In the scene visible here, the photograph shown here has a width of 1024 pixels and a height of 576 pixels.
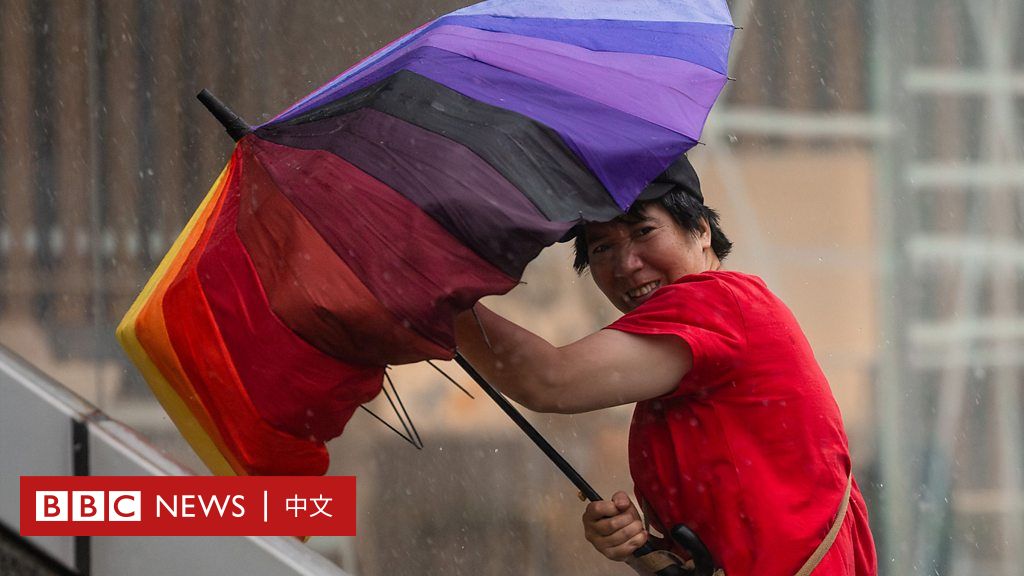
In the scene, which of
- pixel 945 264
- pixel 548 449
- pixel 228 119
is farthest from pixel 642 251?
pixel 945 264

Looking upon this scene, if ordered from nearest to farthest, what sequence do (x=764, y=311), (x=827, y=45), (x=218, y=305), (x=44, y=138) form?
(x=218, y=305)
(x=764, y=311)
(x=44, y=138)
(x=827, y=45)

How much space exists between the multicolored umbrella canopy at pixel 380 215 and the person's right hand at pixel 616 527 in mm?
501

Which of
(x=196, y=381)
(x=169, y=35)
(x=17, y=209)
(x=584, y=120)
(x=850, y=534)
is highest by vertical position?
(x=169, y=35)

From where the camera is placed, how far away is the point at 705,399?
1964mm

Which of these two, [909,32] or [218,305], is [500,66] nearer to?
[218,305]

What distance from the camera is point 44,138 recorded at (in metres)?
4.82

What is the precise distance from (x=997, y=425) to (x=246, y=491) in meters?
4.58

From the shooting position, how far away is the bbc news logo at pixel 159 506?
1.64m

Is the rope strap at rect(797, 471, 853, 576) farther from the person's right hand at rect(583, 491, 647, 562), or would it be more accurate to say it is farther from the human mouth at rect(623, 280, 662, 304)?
the human mouth at rect(623, 280, 662, 304)

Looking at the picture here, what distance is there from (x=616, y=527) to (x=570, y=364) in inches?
14.7

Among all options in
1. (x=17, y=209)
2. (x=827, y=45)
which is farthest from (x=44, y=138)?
(x=827, y=45)

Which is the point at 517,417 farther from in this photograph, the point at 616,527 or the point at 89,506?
the point at 89,506

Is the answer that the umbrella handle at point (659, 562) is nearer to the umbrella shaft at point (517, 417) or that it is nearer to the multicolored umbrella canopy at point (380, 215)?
the umbrella shaft at point (517, 417)

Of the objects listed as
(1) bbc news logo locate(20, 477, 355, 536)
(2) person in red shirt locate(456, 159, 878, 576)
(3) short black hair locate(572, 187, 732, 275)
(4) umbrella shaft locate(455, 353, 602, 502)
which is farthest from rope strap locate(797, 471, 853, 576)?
(1) bbc news logo locate(20, 477, 355, 536)
